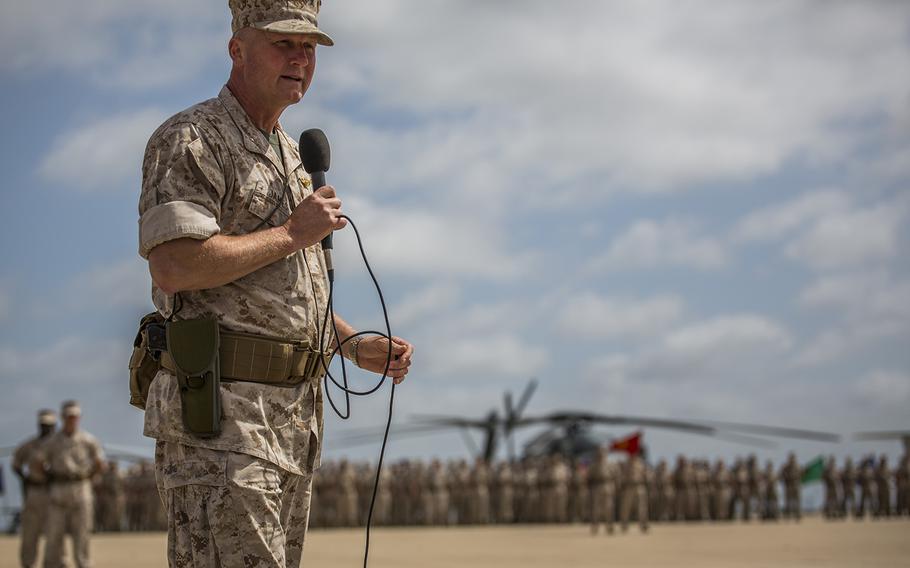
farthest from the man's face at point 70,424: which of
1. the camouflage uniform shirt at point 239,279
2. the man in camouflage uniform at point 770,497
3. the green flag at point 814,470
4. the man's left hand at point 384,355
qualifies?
the green flag at point 814,470

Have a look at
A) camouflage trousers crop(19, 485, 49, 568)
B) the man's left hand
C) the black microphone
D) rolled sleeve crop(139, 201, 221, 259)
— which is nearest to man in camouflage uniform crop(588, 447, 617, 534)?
camouflage trousers crop(19, 485, 49, 568)

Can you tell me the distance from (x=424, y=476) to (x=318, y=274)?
3233 centimetres

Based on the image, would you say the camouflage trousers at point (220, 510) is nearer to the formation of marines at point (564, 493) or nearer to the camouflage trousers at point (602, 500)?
the camouflage trousers at point (602, 500)

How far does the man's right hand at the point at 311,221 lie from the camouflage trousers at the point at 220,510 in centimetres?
59

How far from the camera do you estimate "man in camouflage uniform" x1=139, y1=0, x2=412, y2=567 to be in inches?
120

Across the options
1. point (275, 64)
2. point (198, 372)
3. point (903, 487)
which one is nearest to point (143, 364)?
point (198, 372)

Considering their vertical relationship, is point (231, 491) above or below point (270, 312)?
below

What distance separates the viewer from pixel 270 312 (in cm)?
323

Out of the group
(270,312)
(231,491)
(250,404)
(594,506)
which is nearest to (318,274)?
(270,312)

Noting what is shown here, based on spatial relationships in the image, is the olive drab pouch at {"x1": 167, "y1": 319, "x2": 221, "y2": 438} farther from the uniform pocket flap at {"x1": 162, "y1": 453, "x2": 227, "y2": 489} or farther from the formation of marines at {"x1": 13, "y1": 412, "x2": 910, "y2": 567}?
the formation of marines at {"x1": 13, "y1": 412, "x2": 910, "y2": 567}

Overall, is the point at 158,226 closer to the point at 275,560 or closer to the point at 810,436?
the point at 275,560

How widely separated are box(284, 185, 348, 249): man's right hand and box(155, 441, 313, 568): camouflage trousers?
0.59 metres

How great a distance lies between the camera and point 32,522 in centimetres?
1268

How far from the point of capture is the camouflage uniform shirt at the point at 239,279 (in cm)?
308
